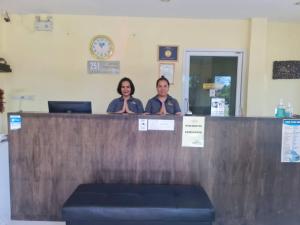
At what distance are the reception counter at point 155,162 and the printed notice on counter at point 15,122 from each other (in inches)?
1.4

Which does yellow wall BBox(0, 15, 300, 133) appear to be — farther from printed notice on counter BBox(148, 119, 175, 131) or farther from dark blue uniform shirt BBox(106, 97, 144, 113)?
printed notice on counter BBox(148, 119, 175, 131)

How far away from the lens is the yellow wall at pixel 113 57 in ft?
15.3

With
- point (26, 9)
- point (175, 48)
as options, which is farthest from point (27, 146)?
point (175, 48)

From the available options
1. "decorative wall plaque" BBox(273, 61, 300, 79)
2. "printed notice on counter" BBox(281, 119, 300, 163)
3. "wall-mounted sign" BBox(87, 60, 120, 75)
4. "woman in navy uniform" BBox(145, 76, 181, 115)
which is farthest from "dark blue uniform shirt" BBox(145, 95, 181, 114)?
"decorative wall plaque" BBox(273, 61, 300, 79)

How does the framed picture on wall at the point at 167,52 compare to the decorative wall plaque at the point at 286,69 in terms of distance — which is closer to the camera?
the framed picture on wall at the point at 167,52

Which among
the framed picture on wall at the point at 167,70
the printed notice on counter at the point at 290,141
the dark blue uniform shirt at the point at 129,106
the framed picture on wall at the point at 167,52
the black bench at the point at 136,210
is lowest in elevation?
the black bench at the point at 136,210

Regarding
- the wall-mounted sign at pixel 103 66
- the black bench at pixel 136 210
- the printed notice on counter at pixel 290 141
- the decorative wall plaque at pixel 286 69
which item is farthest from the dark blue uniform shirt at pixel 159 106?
the decorative wall plaque at pixel 286 69

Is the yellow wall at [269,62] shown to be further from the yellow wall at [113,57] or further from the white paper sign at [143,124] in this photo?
the white paper sign at [143,124]

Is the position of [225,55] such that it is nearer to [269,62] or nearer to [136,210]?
[269,62]

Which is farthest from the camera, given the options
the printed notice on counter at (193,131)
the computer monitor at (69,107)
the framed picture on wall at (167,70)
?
the framed picture on wall at (167,70)

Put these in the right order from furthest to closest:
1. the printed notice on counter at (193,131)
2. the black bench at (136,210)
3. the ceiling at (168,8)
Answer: the ceiling at (168,8), the printed notice on counter at (193,131), the black bench at (136,210)

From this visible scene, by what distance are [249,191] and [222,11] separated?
113 inches

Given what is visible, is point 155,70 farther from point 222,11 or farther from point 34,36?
point 34,36

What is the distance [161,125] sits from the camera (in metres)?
2.46
